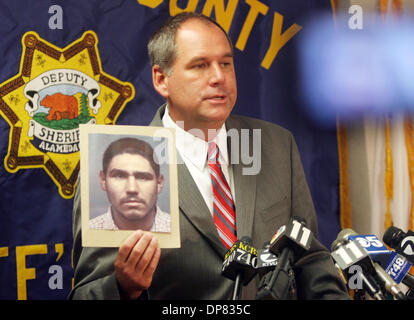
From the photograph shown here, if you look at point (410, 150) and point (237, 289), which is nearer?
point (237, 289)

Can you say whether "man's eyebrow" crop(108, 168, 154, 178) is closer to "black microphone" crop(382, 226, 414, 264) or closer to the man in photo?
the man in photo

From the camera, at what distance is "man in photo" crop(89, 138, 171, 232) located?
145 cm

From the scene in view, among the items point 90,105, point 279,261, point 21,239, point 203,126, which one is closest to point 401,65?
point 203,126

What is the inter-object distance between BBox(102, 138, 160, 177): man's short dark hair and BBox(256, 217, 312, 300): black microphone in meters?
0.45

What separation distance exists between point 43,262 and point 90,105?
0.72m

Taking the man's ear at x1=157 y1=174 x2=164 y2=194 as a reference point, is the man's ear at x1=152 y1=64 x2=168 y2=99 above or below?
above

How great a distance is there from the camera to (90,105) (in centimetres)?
235

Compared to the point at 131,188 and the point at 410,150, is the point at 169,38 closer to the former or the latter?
the point at 131,188

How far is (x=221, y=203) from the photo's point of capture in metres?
1.81

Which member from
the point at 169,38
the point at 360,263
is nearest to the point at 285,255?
the point at 360,263

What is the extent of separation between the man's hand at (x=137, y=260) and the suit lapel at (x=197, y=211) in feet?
0.81

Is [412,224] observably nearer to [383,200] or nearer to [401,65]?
[383,200]

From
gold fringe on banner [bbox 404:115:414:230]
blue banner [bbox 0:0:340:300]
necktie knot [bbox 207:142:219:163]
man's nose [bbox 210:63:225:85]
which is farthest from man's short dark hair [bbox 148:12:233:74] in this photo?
gold fringe on banner [bbox 404:115:414:230]

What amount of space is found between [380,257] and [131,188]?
27.7 inches
